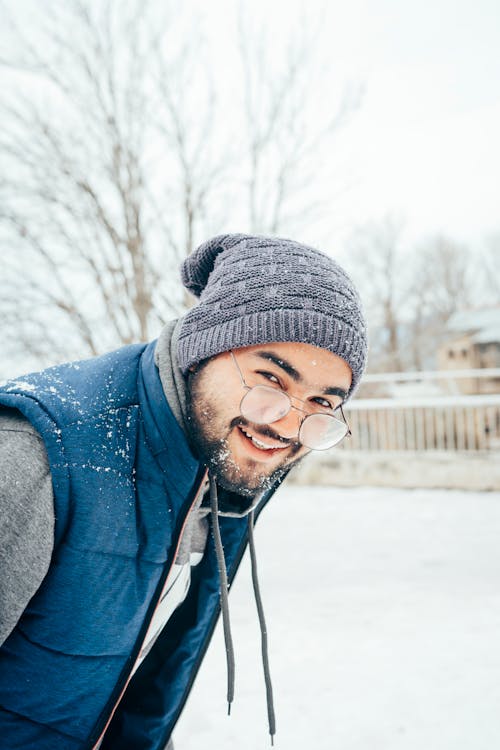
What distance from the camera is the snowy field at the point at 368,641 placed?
8.96 ft

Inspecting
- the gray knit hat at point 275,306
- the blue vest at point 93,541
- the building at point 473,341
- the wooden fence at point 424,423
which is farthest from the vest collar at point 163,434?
the building at point 473,341

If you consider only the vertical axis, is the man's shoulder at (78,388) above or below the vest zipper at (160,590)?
above

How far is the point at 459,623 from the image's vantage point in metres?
3.78

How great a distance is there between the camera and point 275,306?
1.47 m

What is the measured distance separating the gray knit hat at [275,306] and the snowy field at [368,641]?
2.16m

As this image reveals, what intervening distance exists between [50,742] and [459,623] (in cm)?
339

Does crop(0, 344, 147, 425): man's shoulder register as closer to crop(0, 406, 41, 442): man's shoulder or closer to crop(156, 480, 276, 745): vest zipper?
crop(0, 406, 41, 442): man's shoulder

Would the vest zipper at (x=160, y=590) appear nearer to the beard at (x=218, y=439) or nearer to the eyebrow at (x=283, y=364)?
the beard at (x=218, y=439)

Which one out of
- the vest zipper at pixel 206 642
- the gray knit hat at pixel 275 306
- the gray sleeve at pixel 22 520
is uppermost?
the gray knit hat at pixel 275 306

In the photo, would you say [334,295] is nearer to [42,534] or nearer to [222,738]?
[42,534]

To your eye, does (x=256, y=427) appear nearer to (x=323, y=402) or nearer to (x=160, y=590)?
(x=323, y=402)

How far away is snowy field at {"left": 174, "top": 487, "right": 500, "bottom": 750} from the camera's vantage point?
8.96ft

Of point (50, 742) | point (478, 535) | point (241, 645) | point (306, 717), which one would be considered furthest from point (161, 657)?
point (478, 535)

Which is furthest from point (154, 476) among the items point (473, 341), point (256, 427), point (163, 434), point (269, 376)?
point (473, 341)
